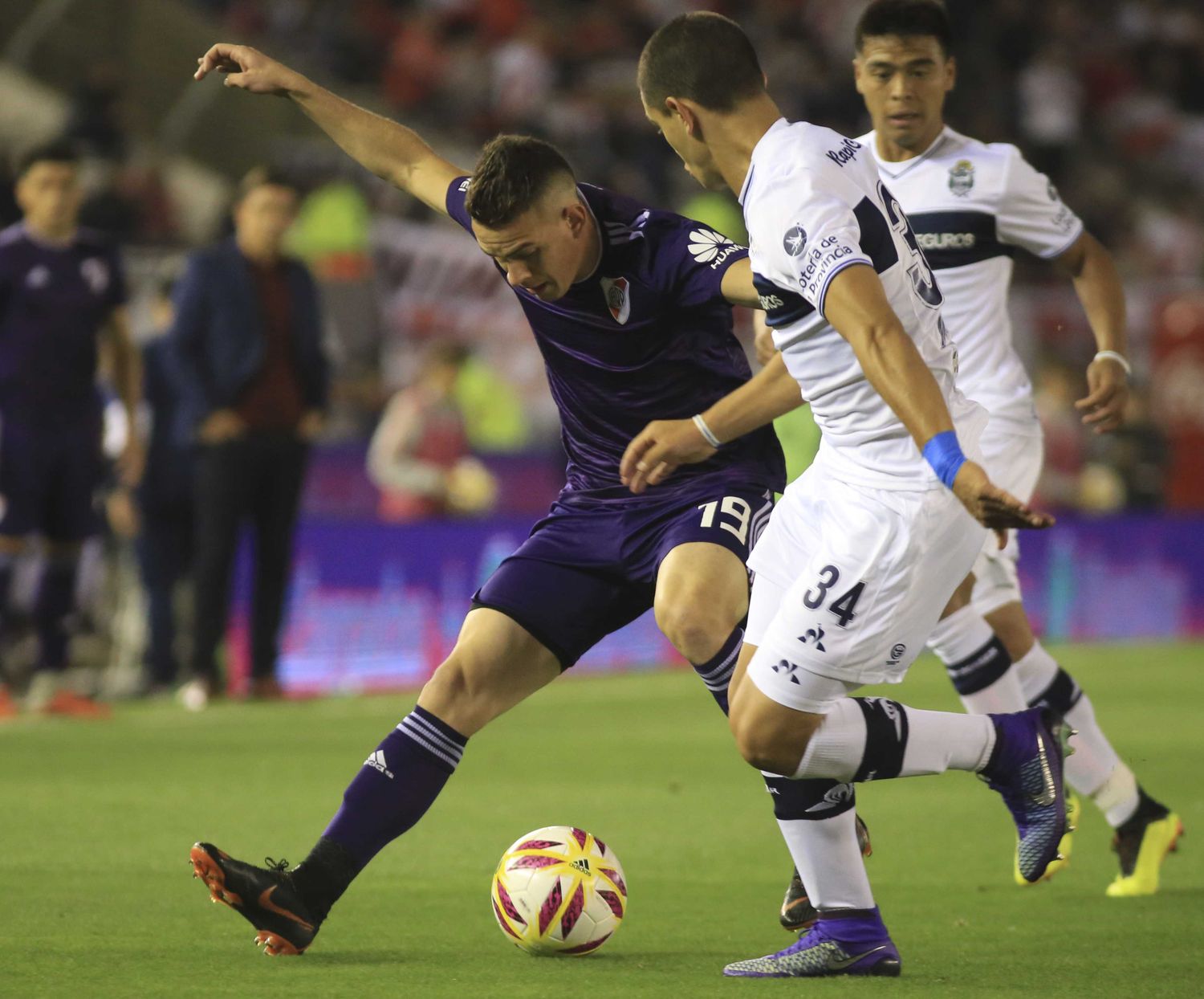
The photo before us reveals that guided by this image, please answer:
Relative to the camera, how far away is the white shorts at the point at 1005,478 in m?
6.27

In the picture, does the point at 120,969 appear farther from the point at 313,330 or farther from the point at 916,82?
the point at 313,330

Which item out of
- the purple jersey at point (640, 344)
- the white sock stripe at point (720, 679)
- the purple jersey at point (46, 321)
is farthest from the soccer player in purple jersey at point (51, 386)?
the white sock stripe at point (720, 679)

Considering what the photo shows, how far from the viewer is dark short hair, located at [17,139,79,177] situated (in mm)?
9562

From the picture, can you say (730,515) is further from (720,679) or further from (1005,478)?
(1005,478)

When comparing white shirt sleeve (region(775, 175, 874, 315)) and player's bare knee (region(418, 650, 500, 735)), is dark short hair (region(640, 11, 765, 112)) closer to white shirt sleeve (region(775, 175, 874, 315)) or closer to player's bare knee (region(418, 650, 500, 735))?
white shirt sleeve (region(775, 175, 874, 315))

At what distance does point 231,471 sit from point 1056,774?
6.94 metres

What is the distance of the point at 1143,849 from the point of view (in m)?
5.83

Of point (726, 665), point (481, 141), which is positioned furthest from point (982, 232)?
point (481, 141)

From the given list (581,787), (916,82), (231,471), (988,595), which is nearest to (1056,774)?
(988,595)

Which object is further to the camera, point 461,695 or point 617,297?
point 617,297

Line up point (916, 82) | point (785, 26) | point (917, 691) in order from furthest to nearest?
1. point (785, 26)
2. point (917, 691)
3. point (916, 82)

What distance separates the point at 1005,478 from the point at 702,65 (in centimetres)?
239

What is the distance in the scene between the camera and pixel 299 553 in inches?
486

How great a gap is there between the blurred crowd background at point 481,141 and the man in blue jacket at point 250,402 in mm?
1428
